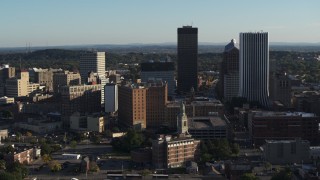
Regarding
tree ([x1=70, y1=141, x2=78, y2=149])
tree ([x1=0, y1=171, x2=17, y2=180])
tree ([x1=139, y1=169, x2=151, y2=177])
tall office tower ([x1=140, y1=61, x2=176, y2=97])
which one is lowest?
tree ([x1=70, y1=141, x2=78, y2=149])

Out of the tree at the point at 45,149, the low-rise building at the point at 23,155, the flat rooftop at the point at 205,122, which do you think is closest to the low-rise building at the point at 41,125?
the tree at the point at 45,149

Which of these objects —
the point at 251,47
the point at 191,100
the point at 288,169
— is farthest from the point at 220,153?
the point at 251,47

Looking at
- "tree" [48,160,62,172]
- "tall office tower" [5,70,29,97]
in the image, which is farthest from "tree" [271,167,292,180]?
"tall office tower" [5,70,29,97]

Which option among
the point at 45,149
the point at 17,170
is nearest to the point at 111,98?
the point at 45,149

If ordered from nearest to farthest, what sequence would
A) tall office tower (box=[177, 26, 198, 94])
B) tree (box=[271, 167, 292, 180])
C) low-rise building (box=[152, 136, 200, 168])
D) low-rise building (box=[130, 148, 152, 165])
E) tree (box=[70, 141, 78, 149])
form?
1. tree (box=[271, 167, 292, 180])
2. low-rise building (box=[152, 136, 200, 168])
3. low-rise building (box=[130, 148, 152, 165])
4. tree (box=[70, 141, 78, 149])
5. tall office tower (box=[177, 26, 198, 94])

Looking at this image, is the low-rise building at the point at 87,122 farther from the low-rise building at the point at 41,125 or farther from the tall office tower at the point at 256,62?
the tall office tower at the point at 256,62

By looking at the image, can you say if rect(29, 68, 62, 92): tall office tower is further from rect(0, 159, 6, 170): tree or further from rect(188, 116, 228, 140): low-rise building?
rect(0, 159, 6, 170): tree

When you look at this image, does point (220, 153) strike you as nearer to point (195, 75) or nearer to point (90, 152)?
point (90, 152)
